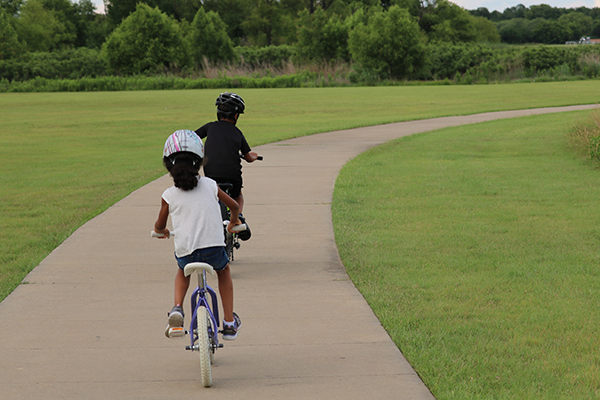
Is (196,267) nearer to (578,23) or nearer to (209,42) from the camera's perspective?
(209,42)

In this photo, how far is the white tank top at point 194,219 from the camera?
4.20 metres

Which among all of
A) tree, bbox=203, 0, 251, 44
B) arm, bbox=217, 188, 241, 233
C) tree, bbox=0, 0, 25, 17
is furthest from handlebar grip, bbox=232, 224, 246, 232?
tree, bbox=0, 0, 25, 17

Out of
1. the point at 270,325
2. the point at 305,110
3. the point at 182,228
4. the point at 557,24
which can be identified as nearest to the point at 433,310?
the point at 270,325

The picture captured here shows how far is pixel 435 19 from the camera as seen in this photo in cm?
9994

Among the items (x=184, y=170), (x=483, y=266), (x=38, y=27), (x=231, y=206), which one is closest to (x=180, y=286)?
(x=231, y=206)

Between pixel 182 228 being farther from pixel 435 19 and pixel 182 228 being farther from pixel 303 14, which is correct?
pixel 435 19

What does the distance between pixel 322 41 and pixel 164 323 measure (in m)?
66.9

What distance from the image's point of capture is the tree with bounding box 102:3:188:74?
62062mm

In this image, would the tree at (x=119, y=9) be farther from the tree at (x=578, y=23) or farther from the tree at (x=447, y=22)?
the tree at (x=578, y=23)

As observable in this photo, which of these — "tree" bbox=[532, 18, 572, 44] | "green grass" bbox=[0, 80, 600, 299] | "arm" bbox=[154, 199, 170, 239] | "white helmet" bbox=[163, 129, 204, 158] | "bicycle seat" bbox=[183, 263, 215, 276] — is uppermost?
"tree" bbox=[532, 18, 572, 44]

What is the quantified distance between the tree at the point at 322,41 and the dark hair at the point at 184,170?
6567 centimetres

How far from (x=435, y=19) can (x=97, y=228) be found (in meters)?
97.7

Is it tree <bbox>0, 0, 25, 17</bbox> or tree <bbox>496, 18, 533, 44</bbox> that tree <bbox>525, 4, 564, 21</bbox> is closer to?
tree <bbox>496, 18, 533, 44</bbox>

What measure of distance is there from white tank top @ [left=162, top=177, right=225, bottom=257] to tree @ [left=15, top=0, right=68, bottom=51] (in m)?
97.3
